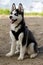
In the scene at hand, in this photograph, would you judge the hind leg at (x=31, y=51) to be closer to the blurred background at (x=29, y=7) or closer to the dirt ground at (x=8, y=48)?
the dirt ground at (x=8, y=48)

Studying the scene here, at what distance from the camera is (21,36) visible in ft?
17.8

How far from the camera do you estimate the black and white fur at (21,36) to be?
17.5 ft

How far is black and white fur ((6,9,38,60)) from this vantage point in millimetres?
5344

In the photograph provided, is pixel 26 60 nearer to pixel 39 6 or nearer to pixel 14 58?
pixel 14 58

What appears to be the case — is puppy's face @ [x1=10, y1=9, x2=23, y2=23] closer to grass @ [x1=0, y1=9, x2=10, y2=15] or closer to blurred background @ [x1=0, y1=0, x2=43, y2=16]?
blurred background @ [x1=0, y1=0, x2=43, y2=16]

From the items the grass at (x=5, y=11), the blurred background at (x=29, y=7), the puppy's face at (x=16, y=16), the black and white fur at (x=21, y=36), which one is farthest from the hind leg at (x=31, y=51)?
the grass at (x=5, y=11)

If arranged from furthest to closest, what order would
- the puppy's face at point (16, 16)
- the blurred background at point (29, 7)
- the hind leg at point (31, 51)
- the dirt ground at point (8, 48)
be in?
the blurred background at point (29, 7) < the hind leg at point (31, 51) < the dirt ground at point (8, 48) < the puppy's face at point (16, 16)

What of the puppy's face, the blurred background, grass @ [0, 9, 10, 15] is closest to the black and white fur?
the puppy's face

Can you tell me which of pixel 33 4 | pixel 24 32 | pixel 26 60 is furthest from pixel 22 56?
pixel 33 4

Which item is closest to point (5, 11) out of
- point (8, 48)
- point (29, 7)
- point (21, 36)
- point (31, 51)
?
point (29, 7)

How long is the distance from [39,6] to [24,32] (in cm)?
878

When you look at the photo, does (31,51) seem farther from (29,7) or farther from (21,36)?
→ (29,7)

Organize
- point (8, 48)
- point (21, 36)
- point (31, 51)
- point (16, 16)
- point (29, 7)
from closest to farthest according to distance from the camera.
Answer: point (16, 16) < point (21, 36) < point (31, 51) < point (8, 48) < point (29, 7)

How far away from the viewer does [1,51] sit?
6152 millimetres
